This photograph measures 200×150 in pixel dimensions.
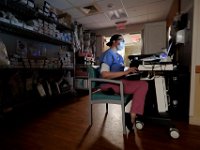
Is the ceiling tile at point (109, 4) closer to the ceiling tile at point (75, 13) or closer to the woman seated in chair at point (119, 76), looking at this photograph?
the ceiling tile at point (75, 13)

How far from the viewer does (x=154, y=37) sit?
355cm

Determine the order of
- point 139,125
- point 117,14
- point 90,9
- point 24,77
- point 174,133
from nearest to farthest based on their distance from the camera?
point 174,133, point 139,125, point 24,77, point 90,9, point 117,14

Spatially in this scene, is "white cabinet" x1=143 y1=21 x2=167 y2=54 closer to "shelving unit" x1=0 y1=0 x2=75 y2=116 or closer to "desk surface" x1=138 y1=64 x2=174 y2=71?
"shelving unit" x1=0 y1=0 x2=75 y2=116

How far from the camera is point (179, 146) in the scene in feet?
3.91

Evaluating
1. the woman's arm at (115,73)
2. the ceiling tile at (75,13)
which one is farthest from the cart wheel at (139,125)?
the ceiling tile at (75,13)

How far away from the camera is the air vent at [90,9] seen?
2.98 meters

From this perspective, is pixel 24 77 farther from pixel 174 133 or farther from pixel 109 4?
pixel 174 133

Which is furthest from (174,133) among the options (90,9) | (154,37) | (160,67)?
(90,9)

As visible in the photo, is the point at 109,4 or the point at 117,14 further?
the point at 117,14

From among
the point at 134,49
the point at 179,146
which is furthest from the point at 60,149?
the point at 134,49

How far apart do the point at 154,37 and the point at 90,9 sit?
1.80 metres

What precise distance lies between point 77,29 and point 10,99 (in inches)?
99.1

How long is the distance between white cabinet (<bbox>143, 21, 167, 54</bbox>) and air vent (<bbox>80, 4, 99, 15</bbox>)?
1480 mm

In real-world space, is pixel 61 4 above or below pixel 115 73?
above
